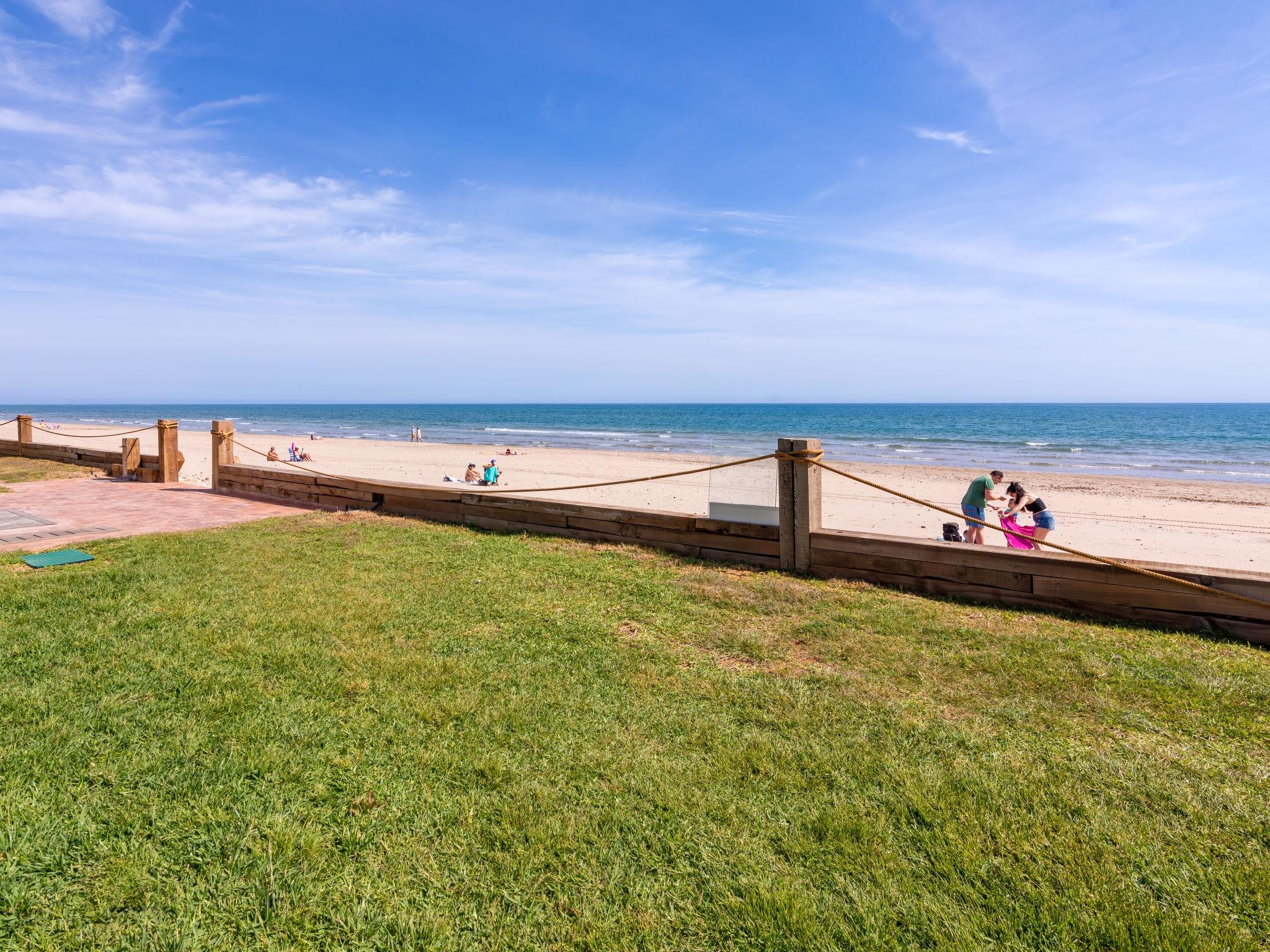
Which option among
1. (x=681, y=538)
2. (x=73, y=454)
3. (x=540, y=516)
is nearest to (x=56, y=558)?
(x=540, y=516)

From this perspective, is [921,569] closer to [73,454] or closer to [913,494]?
[913,494]

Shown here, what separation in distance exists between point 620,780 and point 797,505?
359 centimetres

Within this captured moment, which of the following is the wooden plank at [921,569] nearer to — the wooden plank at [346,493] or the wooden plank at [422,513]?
the wooden plank at [422,513]

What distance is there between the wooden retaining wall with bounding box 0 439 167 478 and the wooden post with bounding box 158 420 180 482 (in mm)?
185

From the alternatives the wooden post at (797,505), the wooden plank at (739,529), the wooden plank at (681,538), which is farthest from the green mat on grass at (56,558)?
the wooden post at (797,505)

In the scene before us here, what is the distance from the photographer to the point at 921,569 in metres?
5.29

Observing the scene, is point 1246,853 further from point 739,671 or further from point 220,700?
point 220,700

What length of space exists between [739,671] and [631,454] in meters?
30.4

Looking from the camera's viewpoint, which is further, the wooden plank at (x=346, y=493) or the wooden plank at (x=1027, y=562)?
the wooden plank at (x=346, y=493)

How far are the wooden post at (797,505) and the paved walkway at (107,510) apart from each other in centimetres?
630

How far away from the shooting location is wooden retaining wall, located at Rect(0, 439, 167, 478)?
1165 centimetres

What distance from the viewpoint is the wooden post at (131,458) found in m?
11.5

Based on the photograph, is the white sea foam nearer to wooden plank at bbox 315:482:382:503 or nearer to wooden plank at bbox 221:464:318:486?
wooden plank at bbox 221:464:318:486

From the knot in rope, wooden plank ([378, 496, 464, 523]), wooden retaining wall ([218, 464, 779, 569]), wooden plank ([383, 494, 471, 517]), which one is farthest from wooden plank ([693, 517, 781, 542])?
wooden plank ([378, 496, 464, 523])
